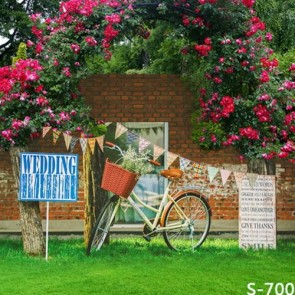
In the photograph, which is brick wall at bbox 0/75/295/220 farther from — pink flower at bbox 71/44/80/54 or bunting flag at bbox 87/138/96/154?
pink flower at bbox 71/44/80/54

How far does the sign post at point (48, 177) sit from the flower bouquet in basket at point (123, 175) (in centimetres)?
58

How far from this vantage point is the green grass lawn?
23.3 ft

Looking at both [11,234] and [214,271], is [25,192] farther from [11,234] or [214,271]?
[11,234]

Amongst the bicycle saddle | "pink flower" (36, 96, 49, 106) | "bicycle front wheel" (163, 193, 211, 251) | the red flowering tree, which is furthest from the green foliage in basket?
→ "pink flower" (36, 96, 49, 106)

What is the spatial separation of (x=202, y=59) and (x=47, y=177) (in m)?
3.22

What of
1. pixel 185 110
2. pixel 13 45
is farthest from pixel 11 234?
pixel 13 45

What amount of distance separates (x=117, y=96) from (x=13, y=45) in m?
4.33

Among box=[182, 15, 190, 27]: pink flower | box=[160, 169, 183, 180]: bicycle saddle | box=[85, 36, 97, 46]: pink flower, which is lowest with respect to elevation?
box=[160, 169, 183, 180]: bicycle saddle

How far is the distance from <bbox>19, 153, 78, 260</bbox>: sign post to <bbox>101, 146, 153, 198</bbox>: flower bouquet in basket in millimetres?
584

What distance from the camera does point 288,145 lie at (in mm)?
9648

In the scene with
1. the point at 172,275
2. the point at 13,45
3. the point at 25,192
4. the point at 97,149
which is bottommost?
the point at 172,275

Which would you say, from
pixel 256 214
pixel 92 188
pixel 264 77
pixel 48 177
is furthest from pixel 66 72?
pixel 256 214

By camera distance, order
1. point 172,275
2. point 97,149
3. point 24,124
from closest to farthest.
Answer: point 172,275 → point 24,124 → point 97,149

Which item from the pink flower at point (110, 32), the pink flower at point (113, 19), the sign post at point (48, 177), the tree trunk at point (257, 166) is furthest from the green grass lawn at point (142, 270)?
the pink flower at point (113, 19)
